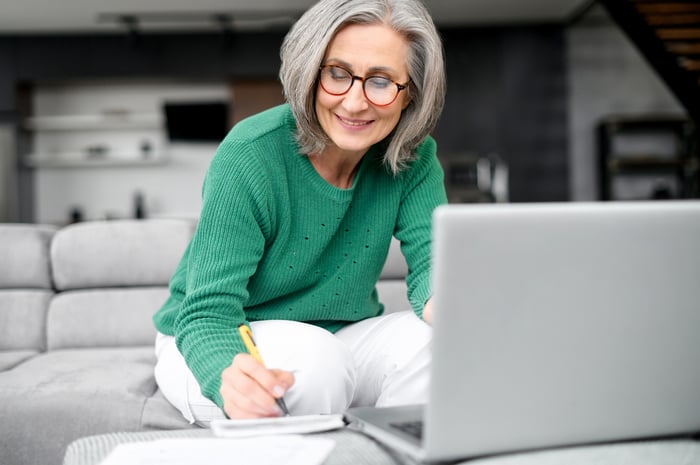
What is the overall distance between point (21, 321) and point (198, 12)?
4.71m

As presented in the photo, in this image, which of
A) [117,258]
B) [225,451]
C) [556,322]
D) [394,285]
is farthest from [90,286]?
[556,322]

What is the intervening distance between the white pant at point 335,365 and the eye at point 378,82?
0.43m

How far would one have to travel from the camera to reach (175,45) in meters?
6.78

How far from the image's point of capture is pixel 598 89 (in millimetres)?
7125

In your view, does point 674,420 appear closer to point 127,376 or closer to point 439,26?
point 127,376

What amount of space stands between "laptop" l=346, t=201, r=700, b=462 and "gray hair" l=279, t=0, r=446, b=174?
0.61 m

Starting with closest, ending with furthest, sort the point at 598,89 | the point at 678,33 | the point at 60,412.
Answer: the point at 60,412
the point at 678,33
the point at 598,89

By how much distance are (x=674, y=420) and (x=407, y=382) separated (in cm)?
48

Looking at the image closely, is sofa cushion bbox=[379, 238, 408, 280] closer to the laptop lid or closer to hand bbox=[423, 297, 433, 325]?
hand bbox=[423, 297, 433, 325]

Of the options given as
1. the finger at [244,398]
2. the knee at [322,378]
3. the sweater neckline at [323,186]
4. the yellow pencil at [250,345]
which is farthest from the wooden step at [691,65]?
the finger at [244,398]

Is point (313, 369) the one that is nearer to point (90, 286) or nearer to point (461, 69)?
point (90, 286)

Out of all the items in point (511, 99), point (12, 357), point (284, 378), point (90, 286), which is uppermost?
point (511, 99)

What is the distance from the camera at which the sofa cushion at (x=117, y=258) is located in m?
2.10

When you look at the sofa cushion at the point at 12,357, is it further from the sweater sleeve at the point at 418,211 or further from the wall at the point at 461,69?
the wall at the point at 461,69
